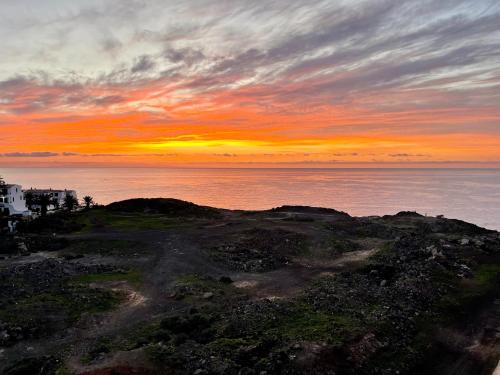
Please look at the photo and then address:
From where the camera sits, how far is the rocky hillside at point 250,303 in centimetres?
2517

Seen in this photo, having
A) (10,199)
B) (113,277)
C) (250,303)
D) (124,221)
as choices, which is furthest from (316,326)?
(10,199)

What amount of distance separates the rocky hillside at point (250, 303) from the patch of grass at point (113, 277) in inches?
9.8

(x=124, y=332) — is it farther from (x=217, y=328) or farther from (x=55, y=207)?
(x=55, y=207)

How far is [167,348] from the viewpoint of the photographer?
26094mm

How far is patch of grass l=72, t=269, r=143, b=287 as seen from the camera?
Result: 40922mm

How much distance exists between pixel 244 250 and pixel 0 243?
109 ft

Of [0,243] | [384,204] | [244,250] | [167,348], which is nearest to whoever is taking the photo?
[167,348]

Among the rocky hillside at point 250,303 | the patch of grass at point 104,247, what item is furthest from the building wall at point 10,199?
the patch of grass at point 104,247

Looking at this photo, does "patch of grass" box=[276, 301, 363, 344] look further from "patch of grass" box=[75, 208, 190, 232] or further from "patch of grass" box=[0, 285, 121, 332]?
"patch of grass" box=[75, 208, 190, 232]

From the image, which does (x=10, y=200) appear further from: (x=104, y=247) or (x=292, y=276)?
(x=292, y=276)

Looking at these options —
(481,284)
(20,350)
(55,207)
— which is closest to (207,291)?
(20,350)

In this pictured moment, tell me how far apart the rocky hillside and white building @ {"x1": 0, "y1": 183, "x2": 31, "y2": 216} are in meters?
39.4

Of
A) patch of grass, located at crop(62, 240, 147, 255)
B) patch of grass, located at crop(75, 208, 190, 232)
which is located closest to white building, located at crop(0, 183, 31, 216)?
patch of grass, located at crop(75, 208, 190, 232)

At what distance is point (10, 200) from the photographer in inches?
3693
